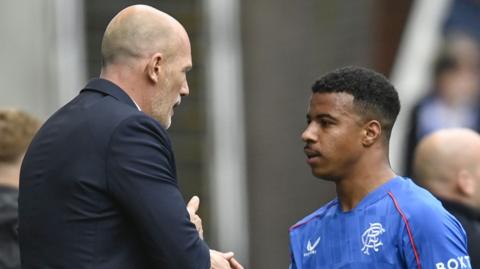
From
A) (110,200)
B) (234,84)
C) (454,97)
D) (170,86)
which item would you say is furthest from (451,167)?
(234,84)

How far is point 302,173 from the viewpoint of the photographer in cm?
1176

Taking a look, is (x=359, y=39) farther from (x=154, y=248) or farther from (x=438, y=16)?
(x=154, y=248)

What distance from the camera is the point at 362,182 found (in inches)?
189

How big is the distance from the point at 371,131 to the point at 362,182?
19 centimetres

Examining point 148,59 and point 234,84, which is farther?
point 234,84

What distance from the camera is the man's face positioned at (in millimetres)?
4586

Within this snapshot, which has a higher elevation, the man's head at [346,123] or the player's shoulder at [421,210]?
the man's head at [346,123]

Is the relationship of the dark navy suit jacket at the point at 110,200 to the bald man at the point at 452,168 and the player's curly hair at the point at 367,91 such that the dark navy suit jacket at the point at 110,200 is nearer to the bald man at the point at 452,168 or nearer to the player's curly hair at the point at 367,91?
the player's curly hair at the point at 367,91

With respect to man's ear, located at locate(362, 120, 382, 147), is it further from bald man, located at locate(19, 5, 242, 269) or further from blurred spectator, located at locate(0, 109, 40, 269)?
blurred spectator, located at locate(0, 109, 40, 269)

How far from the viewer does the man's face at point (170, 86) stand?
4586mm

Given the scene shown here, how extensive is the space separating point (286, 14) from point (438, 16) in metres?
2.04

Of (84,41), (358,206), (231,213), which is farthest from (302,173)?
(358,206)

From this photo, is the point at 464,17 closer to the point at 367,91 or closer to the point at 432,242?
the point at 367,91

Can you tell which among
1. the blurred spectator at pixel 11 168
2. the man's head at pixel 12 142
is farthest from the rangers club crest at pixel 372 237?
the man's head at pixel 12 142
